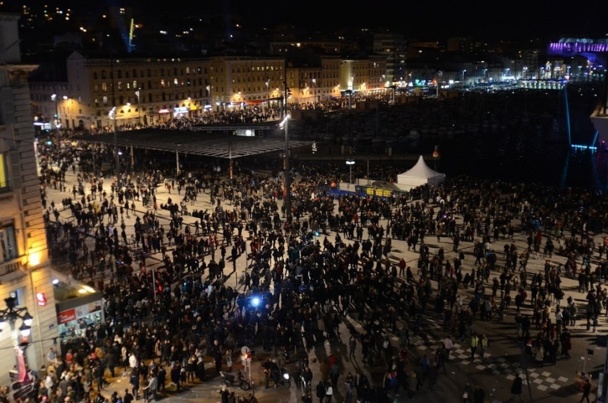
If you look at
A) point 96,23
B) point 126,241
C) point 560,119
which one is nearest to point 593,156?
point 560,119

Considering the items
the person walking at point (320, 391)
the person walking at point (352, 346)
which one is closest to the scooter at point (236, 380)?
the person walking at point (320, 391)

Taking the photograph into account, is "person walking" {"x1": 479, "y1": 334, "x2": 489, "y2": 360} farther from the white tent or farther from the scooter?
the white tent

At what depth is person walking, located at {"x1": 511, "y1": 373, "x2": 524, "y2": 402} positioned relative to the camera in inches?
648

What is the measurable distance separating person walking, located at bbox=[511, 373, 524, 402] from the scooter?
24.4ft

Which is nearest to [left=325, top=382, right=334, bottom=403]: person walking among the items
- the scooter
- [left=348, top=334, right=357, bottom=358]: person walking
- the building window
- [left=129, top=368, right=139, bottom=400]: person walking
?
the scooter

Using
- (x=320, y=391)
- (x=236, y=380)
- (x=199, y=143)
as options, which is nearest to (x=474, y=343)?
(x=320, y=391)

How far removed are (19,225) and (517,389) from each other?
614 inches

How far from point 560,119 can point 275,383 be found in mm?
122577

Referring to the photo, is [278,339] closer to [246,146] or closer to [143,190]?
[143,190]

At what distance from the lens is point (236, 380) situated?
701 inches

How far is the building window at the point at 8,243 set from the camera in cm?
1833

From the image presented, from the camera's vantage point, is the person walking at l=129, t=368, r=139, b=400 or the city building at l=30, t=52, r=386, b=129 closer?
the person walking at l=129, t=368, r=139, b=400

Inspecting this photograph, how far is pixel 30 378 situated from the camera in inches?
712

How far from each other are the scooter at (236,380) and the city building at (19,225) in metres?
5.89
